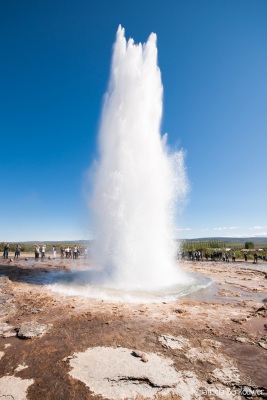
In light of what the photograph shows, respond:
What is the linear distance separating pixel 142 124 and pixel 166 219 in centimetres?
711

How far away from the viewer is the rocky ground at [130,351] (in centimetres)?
363

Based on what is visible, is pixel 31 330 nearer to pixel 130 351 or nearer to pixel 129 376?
pixel 130 351

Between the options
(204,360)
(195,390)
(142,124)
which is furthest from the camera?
(142,124)

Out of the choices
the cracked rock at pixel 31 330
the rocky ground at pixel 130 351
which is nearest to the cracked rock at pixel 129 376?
the rocky ground at pixel 130 351

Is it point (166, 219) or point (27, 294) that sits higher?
point (166, 219)

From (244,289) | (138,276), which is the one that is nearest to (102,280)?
(138,276)

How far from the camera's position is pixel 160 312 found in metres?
7.42

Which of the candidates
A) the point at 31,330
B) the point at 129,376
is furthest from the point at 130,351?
the point at 31,330

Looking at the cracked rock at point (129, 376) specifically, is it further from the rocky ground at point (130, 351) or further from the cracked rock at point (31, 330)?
the cracked rock at point (31, 330)

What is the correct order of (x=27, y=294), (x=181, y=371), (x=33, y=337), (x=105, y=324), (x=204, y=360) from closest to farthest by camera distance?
(x=181, y=371) < (x=204, y=360) < (x=33, y=337) < (x=105, y=324) < (x=27, y=294)

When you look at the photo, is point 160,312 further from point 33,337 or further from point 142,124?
point 142,124

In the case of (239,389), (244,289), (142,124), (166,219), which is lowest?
(244,289)

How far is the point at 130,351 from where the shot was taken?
4.77m

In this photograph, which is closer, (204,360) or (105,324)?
(204,360)
